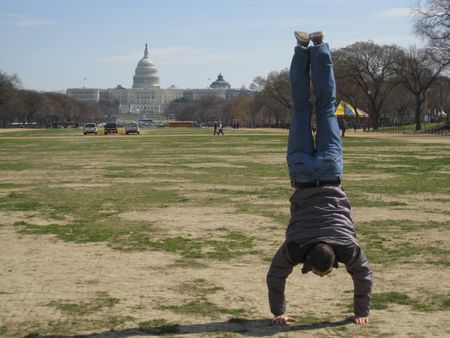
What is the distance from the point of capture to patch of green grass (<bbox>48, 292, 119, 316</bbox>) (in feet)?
20.7

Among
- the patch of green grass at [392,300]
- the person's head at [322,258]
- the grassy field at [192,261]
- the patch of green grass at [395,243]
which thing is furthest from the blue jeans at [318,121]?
the patch of green grass at [395,243]

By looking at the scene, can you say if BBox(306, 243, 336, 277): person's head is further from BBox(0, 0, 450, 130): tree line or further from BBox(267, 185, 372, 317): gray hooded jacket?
BBox(0, 0, 450, 130): tree line

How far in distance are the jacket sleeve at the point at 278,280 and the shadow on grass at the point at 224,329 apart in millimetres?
155

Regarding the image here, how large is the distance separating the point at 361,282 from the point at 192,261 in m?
2.98

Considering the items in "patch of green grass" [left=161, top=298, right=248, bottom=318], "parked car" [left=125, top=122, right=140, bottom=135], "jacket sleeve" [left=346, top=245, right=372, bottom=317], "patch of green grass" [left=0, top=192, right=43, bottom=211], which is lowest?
"parked car" [left=125, top=122, right=140, bottom=135]

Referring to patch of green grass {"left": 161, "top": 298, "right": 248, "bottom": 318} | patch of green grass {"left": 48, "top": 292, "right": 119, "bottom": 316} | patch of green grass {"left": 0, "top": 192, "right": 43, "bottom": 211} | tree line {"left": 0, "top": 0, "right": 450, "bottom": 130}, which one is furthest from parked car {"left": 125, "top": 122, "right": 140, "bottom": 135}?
patch of green grass {"left": 161, "top": 298, "right": 248, "bottom": 318}

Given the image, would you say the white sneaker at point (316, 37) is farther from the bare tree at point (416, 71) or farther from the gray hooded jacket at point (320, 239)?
the bare tree at point (416, 71)

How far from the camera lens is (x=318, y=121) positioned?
592cm

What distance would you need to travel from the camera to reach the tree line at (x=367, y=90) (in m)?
70.8

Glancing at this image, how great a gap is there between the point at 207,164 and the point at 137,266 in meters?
18.3

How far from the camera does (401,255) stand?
866 centimetres

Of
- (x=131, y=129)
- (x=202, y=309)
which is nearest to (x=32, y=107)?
(x=131, y=129)

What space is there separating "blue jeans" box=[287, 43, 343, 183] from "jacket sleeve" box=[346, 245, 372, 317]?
2.28 feet

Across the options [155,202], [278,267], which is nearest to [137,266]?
[278,267]
